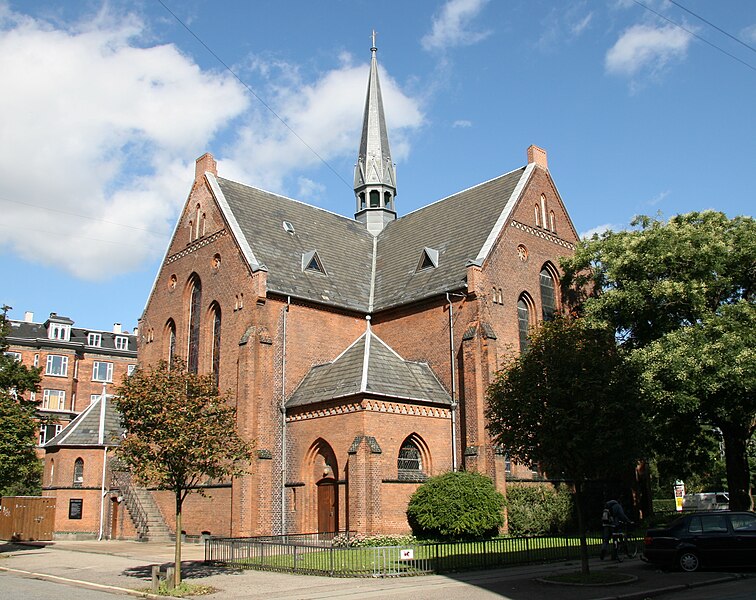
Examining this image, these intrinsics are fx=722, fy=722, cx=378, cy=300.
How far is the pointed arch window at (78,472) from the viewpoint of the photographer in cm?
3553

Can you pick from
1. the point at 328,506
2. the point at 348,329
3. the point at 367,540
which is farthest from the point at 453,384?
the point at 367,540

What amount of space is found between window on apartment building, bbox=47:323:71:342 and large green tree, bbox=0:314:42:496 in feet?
115

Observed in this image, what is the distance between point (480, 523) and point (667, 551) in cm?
683

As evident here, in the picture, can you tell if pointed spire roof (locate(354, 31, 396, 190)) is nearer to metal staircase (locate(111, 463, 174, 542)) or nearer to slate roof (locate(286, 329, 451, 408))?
slate roof (locate(286, 329, 451, 408))

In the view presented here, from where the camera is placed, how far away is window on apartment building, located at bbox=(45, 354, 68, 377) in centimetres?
5988

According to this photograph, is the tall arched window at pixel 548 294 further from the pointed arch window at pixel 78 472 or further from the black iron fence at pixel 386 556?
the pointed arch window at pixel 78 472

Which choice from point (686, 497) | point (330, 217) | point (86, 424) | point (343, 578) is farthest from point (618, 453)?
point (686, 497)

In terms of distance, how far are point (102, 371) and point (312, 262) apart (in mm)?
37150

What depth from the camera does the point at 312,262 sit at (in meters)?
33.5

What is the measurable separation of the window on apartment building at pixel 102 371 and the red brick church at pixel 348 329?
96.4 ft

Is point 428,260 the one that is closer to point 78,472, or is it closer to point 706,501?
point 78,472

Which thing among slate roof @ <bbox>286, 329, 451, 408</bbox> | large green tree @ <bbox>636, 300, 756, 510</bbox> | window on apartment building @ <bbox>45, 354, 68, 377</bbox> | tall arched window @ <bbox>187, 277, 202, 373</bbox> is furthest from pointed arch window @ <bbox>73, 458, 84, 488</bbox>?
window on apartment building @ <bbox>45, 354, 68, 377</bbox>

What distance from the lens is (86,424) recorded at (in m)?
36.8

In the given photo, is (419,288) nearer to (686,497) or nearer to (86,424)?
(86,424)
